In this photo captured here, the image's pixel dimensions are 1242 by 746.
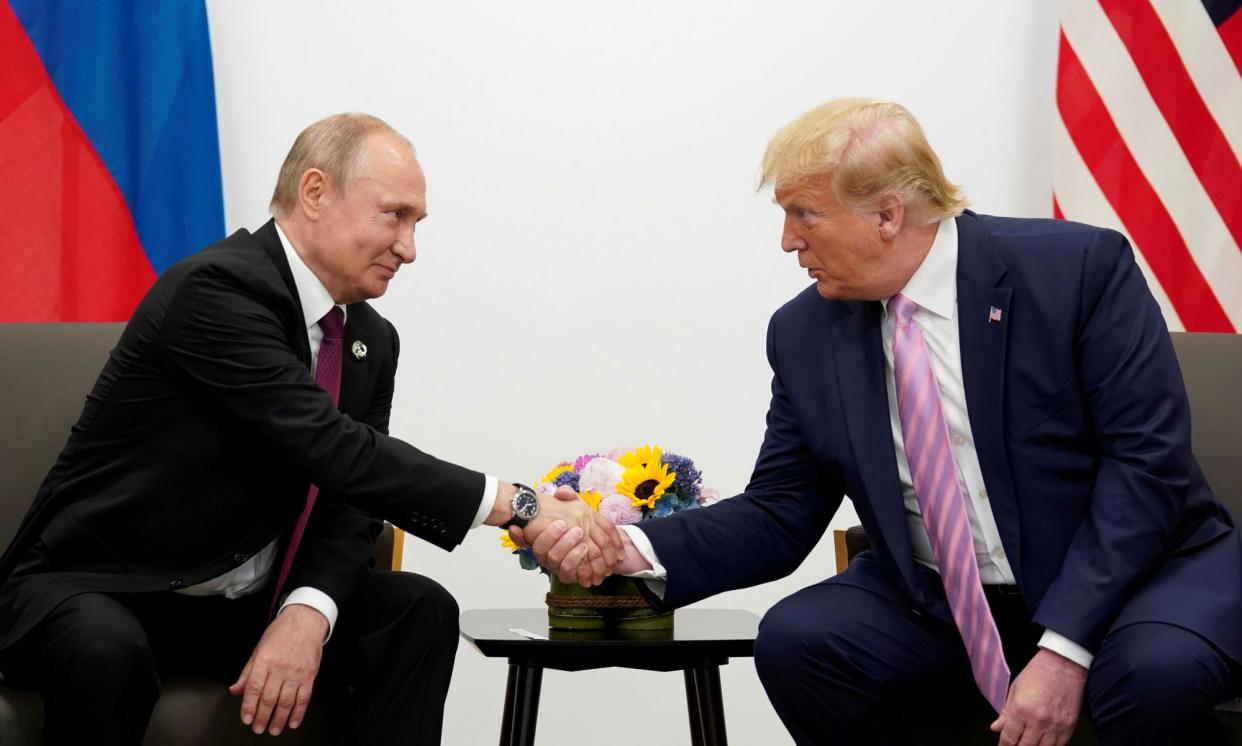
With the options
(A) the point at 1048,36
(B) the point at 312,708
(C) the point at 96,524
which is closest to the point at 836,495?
(B) the point at 312,708

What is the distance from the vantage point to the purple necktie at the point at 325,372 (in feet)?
7.95

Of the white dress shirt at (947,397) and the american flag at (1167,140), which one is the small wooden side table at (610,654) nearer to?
the white dress shirt at (947,397)

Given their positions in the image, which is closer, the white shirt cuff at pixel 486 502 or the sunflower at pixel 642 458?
the white shirt cuff at pixel 486 502

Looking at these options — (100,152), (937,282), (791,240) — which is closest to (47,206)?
(100,152)

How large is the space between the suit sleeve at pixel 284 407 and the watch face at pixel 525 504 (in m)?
0.12

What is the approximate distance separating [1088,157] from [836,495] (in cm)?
145

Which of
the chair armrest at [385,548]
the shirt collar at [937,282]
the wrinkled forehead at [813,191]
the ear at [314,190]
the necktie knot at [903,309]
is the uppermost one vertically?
the ear at [314,190]

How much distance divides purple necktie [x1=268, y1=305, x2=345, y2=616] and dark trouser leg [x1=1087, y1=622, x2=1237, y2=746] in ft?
4.38

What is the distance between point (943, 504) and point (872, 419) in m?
0.20

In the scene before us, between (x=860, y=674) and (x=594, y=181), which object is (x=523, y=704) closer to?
(x=860, y=674)

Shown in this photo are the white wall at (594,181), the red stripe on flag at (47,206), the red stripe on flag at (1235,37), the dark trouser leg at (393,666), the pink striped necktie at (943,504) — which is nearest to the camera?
the pink striped necktie at (943,504)

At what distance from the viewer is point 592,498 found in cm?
260

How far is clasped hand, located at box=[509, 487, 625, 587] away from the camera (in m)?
2.44

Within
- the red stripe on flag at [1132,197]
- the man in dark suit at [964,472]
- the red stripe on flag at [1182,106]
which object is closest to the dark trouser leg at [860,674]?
the man in dark suit at [964,472]
